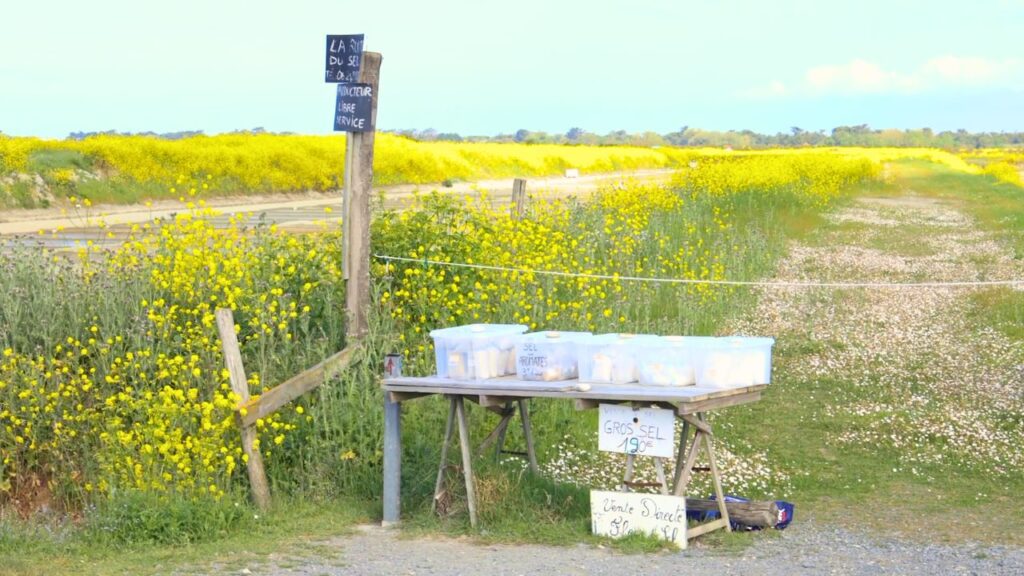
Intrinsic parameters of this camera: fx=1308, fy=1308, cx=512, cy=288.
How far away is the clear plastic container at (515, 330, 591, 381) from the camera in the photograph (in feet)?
25.5

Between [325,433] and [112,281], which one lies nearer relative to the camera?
[325,433]

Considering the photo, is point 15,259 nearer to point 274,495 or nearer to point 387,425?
point 274,495

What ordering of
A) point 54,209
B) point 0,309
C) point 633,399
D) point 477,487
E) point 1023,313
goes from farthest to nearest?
point 54,209, point 1023,313, point 0,309, point 477,487, point 633,399

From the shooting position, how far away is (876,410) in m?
11.7

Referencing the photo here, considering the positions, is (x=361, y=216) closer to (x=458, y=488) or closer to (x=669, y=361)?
(x=458, y=488)

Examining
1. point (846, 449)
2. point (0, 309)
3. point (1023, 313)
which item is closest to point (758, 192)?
point (1023, 313)

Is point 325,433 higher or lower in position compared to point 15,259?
lower

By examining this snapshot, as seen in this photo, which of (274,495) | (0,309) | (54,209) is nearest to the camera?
(274,495)

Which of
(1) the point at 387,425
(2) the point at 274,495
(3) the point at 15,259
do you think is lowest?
(2) the point at 274,495

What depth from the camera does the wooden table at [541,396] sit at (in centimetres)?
738

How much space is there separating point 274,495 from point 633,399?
277 centimetres

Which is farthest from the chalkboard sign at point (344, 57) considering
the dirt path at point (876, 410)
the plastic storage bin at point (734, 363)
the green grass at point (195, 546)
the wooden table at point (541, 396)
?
the plastic storage bin at point (734, 363)

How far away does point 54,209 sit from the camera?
103 feet

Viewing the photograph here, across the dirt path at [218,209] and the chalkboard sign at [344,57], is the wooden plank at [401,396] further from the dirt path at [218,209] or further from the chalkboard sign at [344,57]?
the dirt path at [218,209]
